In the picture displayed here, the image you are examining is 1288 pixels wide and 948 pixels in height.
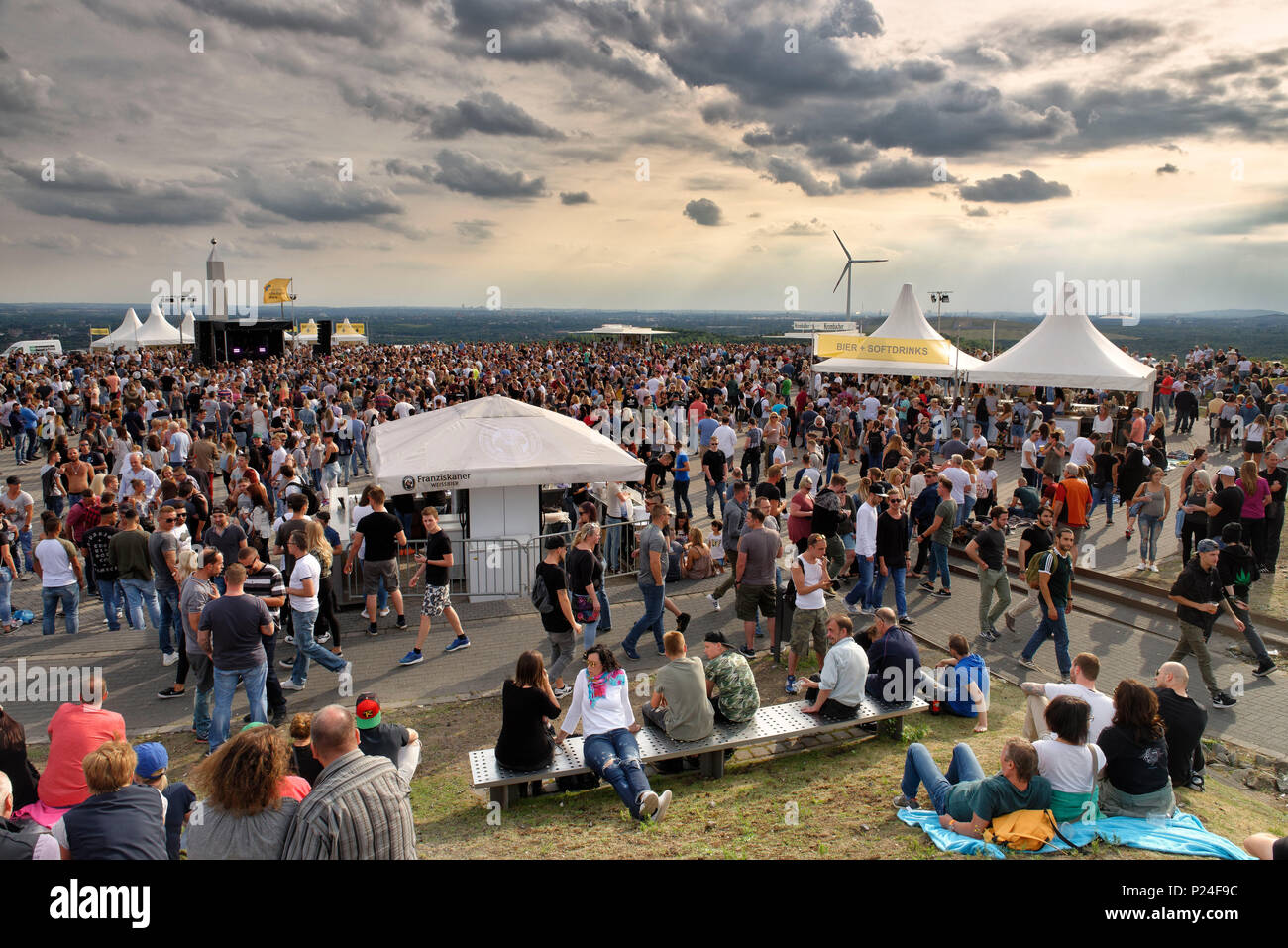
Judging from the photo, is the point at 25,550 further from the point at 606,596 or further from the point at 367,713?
the point at 367,713

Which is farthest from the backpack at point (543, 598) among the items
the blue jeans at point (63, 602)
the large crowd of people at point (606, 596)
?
the blue jeans at point (63, 602)

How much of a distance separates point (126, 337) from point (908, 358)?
39649 millimetres

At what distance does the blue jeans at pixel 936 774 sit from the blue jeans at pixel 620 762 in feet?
6.06

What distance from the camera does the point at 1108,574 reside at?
1124cm

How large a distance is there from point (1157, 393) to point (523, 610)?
21811 mm

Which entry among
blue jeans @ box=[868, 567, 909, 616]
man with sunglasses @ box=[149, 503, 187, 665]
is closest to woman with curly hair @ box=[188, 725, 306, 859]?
man with sunglasses @ box=[149, 503, 187, 665]

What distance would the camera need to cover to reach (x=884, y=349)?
2333 centimetres

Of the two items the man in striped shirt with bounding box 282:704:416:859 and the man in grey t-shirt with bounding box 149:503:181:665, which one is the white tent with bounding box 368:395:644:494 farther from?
Result: the man in striped shirt with bounding box 282:704:416:859

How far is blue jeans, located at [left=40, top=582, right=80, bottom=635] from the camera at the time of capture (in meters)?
9.44

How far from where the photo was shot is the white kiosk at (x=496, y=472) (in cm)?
1055

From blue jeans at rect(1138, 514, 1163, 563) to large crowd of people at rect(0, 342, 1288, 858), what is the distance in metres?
0.04

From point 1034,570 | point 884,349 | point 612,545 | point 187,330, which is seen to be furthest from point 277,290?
point 1034,570
